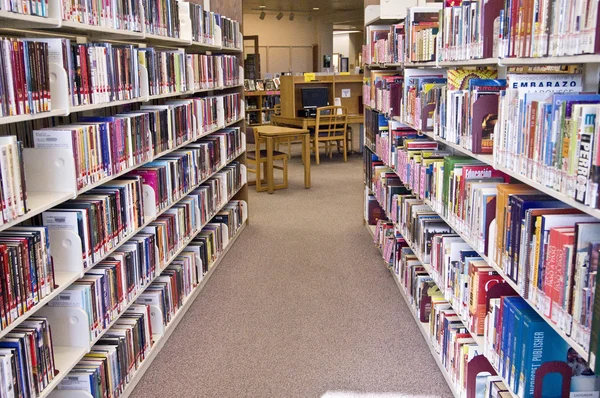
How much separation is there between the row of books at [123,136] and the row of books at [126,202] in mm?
93

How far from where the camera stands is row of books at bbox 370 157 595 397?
188 cm

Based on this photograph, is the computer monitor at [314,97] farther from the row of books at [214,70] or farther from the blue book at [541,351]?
the blue book at [541,351]

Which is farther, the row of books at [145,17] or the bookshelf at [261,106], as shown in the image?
the bookshelf at [261,106]

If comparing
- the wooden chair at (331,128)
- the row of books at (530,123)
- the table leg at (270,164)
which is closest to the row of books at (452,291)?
the row of books at (530,123)

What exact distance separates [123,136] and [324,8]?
12843mm

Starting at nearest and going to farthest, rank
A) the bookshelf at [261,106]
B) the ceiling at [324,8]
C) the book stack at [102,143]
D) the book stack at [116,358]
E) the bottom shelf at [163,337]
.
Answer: the book stack at [102,143] < the book stack at [116,358] < the bottom shelf at [163,337] < the bookshelf at [261,106] < the ceiling at [324,8]

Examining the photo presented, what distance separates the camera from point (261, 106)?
39.2 feet

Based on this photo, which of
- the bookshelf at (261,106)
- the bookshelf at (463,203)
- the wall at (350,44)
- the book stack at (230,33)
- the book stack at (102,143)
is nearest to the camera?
the bookshelf at (463,203)

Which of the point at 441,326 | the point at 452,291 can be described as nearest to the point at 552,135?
the point at 452,291

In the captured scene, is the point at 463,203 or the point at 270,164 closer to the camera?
the point at 463,203

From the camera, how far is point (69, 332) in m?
2.39

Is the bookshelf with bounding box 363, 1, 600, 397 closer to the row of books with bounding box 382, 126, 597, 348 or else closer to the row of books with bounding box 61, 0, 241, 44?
the row of books with bounding box 382, 126, 597, 348

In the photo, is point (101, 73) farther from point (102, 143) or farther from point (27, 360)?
point (27, 360)

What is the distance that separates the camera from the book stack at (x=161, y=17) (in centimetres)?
322
